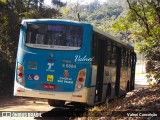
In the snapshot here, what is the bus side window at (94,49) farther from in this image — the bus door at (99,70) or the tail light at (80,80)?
the tail light at (80,80)

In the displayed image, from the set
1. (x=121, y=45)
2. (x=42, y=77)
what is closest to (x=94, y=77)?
(x=42, y=77)

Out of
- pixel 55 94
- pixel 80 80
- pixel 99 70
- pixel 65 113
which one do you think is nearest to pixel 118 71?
pixel 99 70

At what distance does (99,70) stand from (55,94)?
2491 millimetres

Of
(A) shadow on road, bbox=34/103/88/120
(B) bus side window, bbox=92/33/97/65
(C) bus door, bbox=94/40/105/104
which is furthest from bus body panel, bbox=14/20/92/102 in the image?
(C) bus door, bbox=94/40/105/104

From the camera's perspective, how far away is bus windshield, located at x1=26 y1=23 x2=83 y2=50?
35.2 ft

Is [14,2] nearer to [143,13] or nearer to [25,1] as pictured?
[25,1]

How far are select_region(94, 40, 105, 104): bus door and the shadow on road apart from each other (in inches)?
28.7

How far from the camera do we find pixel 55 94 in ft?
34.4

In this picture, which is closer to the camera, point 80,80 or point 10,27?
point 80,80

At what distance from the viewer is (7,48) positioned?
811 inches

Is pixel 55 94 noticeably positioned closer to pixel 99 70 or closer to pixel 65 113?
pixel 65 113

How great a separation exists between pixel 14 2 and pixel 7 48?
3.42 metres

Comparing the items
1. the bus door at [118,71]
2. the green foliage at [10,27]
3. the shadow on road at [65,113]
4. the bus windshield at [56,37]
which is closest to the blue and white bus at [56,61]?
Answer: the bus windshield at [56,37]

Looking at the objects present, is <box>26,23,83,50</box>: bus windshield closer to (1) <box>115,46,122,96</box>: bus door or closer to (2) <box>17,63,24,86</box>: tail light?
(2) <box>17,63,24,86</box>: tail light
